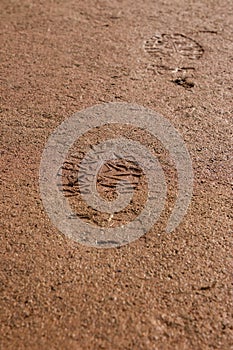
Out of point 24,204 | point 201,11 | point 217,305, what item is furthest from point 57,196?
point 201,11

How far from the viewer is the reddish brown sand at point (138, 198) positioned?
5.64 ft

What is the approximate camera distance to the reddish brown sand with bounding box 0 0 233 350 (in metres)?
1.72

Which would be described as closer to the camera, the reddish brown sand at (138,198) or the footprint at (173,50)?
the reddish brown sand at (138,198)

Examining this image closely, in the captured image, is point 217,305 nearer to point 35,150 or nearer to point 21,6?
point 35,150

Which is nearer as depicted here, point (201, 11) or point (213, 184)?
point (213, 184)

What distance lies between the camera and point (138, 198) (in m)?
2.17

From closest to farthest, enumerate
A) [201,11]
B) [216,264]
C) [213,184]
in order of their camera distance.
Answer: [216,264], [213,184], [201,11]

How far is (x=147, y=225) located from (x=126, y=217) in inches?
3.5

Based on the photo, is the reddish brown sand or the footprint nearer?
the reddish brown sand

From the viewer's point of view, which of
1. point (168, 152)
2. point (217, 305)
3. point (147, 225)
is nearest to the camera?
point (217, 305)

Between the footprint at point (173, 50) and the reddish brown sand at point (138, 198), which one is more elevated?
the footprint at point (173, 50)

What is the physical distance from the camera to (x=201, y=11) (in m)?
3.46

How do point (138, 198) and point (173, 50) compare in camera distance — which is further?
point (173, 50)

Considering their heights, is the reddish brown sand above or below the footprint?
below
